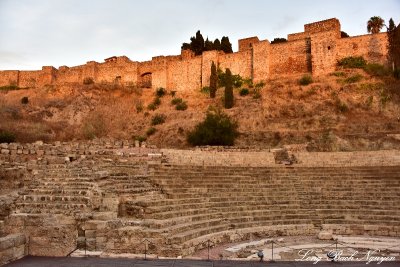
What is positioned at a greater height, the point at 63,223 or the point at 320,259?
the point at 63,223

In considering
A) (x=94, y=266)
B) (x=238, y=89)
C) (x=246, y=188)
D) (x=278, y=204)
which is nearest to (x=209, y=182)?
(x=246, y=188)

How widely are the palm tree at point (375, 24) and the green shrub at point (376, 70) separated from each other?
451 cm

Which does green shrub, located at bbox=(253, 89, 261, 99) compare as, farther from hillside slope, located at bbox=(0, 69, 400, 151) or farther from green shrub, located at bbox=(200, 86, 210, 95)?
green shrub, located at bbox=(200, 86, 210, 95)

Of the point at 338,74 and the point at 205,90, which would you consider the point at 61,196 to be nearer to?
the point at 338,74

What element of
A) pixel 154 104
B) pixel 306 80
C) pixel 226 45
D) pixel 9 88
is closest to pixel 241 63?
pixel 226 45

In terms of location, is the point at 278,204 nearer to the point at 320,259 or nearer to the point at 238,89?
the point at 320,259

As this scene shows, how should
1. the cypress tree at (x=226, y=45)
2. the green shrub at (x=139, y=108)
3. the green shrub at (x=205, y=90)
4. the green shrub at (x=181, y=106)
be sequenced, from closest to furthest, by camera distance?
the green shrub at (x=181, y=106)
the green shrub at (x=205, y=90)
the green shrub at (x=139, y=108)
the cypress tree at (x=226, y=45)

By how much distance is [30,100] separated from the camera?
3822cm

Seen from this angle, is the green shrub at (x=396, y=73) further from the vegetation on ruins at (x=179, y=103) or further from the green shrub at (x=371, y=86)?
the vegetation on ruins at (x=179, y=103)

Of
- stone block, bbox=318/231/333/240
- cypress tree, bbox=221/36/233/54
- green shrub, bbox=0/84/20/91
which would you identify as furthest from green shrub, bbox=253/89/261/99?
green shrub, bbox=0/84/20/91

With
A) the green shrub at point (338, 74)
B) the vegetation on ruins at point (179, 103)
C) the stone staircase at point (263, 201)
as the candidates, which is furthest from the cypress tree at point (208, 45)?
the stone staircase at point (263, 201)

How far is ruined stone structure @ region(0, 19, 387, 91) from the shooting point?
102 feet

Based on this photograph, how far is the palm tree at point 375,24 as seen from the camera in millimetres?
32688

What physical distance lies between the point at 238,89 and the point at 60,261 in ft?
91.8
